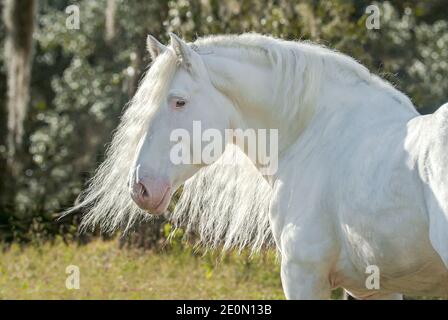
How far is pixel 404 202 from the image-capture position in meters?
3.89

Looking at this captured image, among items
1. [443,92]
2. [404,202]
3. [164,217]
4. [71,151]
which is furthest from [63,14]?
[404,202]

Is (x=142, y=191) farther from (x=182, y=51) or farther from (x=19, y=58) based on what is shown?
(x=19, y=58)

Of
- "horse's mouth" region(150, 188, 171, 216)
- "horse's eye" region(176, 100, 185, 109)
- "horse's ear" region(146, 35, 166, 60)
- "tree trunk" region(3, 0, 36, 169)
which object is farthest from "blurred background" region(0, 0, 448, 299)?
"horse's ear" region(146, 35, 166, 60)

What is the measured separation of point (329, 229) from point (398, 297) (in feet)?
2.67

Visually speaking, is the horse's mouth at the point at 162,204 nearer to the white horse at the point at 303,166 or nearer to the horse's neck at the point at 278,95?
the white horse at the point at 303,166

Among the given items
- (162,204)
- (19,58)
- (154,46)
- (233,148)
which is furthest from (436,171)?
(19,58)

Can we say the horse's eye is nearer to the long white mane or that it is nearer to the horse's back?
the long white mane

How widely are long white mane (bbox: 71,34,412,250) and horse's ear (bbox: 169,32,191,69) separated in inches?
1.8

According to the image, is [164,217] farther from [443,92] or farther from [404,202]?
[443,92]

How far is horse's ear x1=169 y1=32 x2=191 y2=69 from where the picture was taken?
4.52 meters

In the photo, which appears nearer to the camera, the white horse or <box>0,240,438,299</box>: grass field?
the white horse

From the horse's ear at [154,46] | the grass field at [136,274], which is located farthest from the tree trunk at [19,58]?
the horse's ear at [154,46]

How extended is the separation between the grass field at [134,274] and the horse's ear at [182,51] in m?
3.44

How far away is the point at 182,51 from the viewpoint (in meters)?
4.54
